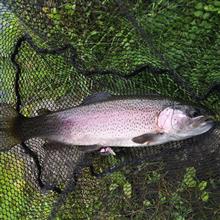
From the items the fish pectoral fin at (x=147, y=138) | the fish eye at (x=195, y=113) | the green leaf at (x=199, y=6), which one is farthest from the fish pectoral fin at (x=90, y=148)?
the green leaf at (x=199, y=6)

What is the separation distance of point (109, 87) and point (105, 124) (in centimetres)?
27

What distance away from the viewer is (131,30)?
2.53 meters

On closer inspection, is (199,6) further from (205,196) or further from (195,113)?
(205,196)

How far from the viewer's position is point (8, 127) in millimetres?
2428

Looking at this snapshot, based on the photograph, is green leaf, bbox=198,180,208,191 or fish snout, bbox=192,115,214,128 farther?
green leaf, bbox=198,180,208,191

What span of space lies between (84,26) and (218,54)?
0.71 m

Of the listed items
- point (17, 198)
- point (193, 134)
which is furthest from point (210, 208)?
point (17, 198)

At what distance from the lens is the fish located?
2.30m

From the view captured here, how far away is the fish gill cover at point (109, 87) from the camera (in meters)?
2.41

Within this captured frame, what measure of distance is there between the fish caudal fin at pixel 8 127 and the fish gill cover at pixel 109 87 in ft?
0.43

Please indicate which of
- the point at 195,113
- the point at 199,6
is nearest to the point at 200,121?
the point at 195,113

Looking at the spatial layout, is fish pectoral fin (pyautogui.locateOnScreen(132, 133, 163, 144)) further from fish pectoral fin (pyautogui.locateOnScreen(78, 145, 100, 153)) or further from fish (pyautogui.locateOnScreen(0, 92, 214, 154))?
fish pectoral fin (pyautogui.locateOnScreen(78, 145, 100, 153))

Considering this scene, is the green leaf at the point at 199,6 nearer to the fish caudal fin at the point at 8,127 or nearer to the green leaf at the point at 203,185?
the green leaf at the point at 203,185

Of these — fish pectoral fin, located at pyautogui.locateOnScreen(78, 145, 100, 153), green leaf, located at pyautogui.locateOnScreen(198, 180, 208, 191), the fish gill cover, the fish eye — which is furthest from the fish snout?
fish pectoral fin, located at pyautogui.locateOnScreen(78, 145, 100, 153)
